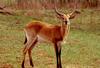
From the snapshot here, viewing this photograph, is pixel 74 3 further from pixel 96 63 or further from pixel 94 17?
pixel 96 63

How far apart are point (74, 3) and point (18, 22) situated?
4489 millimetres

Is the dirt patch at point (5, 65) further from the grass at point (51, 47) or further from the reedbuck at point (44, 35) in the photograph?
the reedbuck at point (44, 35)

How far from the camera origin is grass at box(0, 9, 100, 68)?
9927mm

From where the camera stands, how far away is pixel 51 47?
12141 millimetres

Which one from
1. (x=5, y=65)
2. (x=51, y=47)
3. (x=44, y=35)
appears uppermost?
(x=44, y=35)

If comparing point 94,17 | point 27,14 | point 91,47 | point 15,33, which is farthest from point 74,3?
point 91,47

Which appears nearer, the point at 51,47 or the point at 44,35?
the point at 44,35

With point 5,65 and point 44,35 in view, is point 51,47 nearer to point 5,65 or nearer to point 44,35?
point 44,35

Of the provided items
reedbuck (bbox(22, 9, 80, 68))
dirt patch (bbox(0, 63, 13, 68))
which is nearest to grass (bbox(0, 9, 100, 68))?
dirt patch (bbox(0, 63, 13, 68))

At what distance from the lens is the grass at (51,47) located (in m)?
9.93

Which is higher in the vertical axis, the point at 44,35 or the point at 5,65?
the point at 44,35

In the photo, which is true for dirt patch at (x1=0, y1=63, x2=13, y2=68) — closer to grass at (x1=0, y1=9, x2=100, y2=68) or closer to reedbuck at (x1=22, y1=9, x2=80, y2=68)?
grass at (x1=0, y1=9, x2=100, y2=68)

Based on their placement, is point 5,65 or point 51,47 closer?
point 5,65

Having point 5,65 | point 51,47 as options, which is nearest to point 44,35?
Answer: point 5,65
